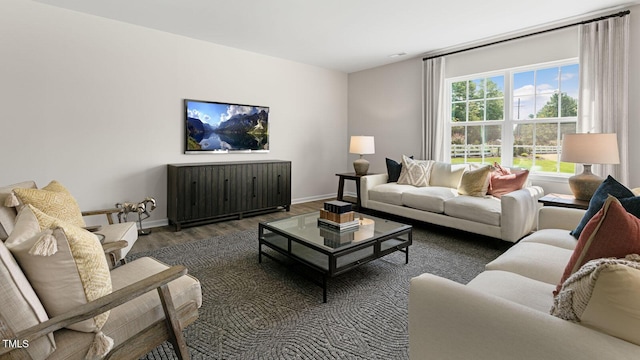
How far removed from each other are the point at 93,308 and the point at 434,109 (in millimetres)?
4908

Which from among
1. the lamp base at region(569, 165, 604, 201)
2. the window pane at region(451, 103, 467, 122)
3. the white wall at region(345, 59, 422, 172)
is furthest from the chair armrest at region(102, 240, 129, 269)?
the window pane at region(451, 103, 467, 122)

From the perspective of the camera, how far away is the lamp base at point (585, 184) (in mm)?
2997

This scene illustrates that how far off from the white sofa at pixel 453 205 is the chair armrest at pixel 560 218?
61cm

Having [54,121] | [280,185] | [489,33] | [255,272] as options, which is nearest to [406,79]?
[489,33]

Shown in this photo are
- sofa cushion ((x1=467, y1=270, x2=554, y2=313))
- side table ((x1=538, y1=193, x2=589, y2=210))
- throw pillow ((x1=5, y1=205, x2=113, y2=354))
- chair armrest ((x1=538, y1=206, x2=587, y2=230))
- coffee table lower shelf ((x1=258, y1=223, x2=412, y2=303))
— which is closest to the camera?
throw pillow ((x1=5, y1=205, x2=113, y2=354))

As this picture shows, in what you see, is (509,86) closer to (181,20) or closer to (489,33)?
(489,33)

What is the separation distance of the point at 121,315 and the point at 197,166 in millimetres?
2937

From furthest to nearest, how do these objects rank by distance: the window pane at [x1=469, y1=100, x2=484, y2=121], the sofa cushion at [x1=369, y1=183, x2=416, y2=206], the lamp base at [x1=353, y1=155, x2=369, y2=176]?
the lamp base at [x1=353, y1=155, x2=369, y2=176] → the window pane at [x1=469, y1=100, x2=484, y2=121] → the sofa cushion at [x1=369, y1=183, x2=416, y2=206]

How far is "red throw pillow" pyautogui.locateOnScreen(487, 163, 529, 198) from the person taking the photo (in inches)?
143

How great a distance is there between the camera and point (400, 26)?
151 inches

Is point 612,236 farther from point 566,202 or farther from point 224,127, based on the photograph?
point 224,127

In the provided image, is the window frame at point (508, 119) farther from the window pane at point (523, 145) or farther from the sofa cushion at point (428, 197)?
the sofa cushion at point (428, 197)

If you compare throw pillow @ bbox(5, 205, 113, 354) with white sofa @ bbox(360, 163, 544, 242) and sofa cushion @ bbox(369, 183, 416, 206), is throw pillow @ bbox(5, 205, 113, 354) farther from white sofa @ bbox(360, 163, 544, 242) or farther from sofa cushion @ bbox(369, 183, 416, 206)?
sofa cushion @ bbox(369, 183, 416, 206)

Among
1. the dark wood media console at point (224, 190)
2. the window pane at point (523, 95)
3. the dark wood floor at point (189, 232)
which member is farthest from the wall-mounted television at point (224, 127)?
the window pane at point (523, 95)
